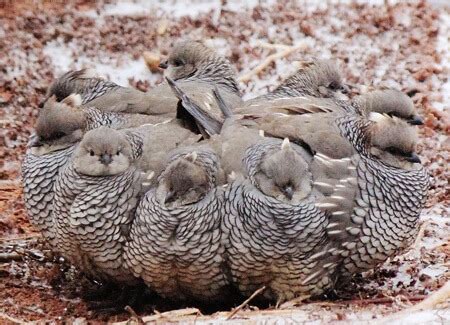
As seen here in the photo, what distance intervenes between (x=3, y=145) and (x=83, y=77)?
5.17ft

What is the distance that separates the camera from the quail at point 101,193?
6.42 m

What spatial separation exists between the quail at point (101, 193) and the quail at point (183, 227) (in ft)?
0.34

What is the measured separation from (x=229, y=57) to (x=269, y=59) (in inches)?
15.6

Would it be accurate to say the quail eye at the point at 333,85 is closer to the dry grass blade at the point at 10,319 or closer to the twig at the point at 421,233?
the twig at the point at 421,233

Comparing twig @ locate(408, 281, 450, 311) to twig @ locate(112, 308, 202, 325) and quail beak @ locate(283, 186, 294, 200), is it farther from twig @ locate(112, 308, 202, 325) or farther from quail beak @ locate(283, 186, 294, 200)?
twig @ locate(112, 308, 202, 325)

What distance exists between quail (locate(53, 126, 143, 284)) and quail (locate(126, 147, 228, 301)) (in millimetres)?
104

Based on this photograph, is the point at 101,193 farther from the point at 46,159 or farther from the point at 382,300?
the point at 382,300

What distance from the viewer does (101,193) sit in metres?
6.43

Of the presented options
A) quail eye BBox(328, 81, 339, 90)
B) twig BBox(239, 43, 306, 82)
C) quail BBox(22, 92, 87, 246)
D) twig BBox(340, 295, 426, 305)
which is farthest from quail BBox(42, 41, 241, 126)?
twig BBox(340, 295, 426, 305)

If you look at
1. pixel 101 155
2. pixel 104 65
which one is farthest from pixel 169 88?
pixel 104 65

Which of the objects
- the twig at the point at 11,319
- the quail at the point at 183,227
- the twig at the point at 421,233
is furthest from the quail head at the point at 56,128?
the twig at the point at 421,233

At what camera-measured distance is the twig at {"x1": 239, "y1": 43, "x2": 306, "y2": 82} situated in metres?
9.62

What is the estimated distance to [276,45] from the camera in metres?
10.2

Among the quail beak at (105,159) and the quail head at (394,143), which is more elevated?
the quail head at (394,143)
